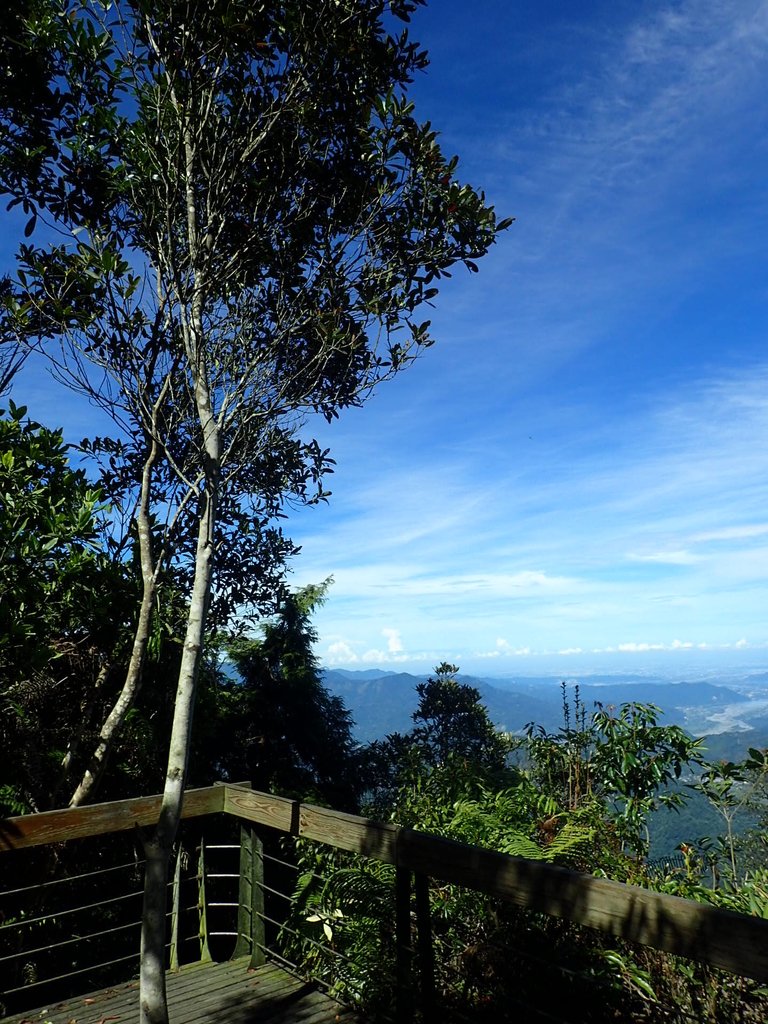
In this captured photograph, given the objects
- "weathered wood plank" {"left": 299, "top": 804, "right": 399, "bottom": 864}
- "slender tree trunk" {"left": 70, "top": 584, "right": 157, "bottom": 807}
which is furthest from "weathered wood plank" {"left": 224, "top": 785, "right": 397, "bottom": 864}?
"slender tree trunk" {"left": 70, "top": 584, "right": 157, "bottom": 807}

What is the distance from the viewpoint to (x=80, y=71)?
5.18 metres

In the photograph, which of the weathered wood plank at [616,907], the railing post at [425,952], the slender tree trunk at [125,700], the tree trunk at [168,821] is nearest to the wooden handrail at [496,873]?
the weathered wood plank at [616,907]

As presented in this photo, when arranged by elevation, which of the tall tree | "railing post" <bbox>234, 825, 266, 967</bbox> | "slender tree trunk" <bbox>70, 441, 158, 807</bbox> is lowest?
"railing post" <bbox>234, 825, 266, 967</bbox>

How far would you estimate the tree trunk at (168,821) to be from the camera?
3213 mm

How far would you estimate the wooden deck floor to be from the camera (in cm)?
370

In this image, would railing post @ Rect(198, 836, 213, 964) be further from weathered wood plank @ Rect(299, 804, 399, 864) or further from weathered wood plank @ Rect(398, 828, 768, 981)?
weathered wood plank @ Rect(398, 828, 768, 981)

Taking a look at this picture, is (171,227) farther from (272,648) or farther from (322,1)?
(272,648)

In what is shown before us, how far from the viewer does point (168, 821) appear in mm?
3543

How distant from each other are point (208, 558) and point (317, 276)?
2703 millimetres

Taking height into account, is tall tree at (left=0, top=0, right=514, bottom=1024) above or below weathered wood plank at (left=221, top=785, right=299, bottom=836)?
above

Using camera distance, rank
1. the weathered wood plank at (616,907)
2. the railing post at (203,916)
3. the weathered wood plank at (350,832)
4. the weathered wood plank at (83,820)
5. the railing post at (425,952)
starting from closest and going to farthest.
Answer: the weathered wood plank at (616,907) → the railing post at (425,952) → the weathered wood plank at (350,832) → the weathered wood plank at (83,820) → the railing post at (203,916)

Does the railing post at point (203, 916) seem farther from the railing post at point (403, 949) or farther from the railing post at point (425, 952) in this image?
the railing post at point (425, 952)

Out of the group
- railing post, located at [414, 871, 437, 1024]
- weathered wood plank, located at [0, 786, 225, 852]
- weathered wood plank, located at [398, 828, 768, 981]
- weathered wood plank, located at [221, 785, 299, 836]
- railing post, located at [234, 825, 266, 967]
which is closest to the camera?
weathered wood plank, located at [398, 828, 768, 981]

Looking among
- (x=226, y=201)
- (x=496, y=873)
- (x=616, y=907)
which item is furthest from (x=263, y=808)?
(x=226, y=201)
